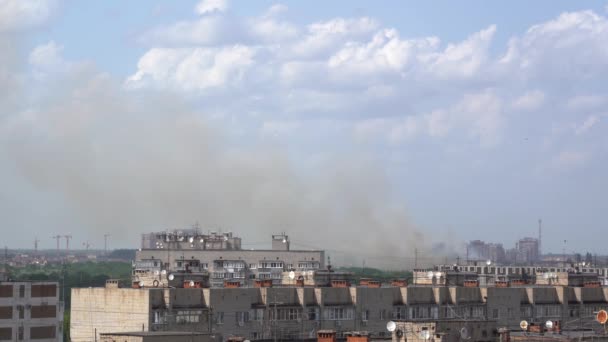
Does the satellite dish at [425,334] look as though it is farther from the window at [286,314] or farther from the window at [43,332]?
the window at [43,332]

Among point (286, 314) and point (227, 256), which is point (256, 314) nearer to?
point (286, 314)

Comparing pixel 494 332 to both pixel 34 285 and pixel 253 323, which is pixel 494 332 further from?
pixel 34 285

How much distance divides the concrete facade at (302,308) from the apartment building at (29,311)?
9.24 meters

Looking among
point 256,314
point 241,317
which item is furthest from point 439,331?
point 256,314

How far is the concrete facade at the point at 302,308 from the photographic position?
7250cm

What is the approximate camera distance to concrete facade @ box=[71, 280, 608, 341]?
72500 mm

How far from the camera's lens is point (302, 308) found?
7831 centimetres

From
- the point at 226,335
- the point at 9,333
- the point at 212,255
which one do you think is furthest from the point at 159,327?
the point at 212,255

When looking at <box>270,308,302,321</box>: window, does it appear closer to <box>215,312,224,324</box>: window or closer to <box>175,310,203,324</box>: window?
<box>215,312,224,324</box>: window

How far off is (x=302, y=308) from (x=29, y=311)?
2065cm

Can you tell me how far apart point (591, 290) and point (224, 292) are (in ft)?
112

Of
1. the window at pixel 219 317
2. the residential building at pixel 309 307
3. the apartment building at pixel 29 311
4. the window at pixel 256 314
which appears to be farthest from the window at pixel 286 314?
the apartment building at pixel 29 311

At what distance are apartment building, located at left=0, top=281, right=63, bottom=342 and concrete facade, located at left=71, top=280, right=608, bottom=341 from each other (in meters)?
9.24

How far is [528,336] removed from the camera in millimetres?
63656
